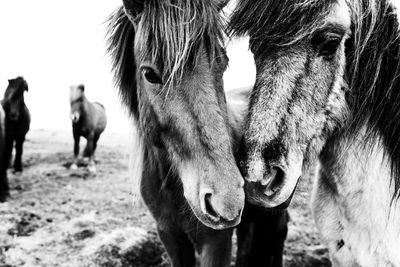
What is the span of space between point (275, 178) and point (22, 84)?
323 inches

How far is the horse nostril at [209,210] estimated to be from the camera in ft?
7.50

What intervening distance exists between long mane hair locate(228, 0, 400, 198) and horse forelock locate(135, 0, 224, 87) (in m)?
0.27

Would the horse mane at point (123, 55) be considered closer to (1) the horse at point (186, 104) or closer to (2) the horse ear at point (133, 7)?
(1) the horse at point (186, 104)

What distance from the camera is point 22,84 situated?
9.30 metres

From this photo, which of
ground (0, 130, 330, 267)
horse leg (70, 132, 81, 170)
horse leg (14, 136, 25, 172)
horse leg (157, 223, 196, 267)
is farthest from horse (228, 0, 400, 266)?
horse leg (14, 136, 25, 172)

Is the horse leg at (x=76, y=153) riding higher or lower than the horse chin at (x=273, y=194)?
lower

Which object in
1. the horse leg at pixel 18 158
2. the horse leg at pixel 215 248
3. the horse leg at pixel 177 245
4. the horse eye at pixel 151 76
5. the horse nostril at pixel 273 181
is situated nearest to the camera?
the horse nostril at pixel 273 181

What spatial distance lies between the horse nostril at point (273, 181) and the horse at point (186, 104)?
5.4 inches

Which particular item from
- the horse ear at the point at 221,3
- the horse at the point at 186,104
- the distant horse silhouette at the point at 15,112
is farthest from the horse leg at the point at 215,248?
the distant horse silhouette at the point at 15,112

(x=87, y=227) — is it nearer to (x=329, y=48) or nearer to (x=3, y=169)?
(x=3, y=169)

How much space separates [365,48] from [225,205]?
3.77 ft

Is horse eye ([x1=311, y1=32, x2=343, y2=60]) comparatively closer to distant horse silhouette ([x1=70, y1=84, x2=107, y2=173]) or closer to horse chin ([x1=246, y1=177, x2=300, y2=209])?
horse chin ([x1=246, y1=177, x2=300, y2=209])

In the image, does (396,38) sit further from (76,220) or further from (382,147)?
(76,220)

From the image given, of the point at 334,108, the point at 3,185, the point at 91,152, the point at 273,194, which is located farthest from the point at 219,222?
the point at 91,152
